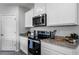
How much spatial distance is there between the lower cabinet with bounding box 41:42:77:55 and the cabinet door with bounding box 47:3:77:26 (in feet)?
1.96

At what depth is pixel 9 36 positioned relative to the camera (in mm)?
5051

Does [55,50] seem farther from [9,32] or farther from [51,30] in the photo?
[9,32]

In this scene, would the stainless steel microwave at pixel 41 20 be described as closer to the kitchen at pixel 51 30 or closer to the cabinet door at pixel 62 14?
the kitchen at pixel 51 30

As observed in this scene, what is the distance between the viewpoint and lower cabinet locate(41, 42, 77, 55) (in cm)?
164

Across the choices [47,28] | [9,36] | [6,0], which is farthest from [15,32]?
[6,0]

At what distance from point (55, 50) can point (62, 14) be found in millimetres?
838

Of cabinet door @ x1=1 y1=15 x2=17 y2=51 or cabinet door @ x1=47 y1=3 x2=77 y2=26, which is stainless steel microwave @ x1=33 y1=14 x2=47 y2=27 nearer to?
cabinet door @ x1=47 y1=3 x2=77 y2=26

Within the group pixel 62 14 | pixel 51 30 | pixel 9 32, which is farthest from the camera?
pixel 9 32

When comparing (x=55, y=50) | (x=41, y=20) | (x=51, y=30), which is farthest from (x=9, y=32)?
(x=55, y=50)

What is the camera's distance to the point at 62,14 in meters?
2.33

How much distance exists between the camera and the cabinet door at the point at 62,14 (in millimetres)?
2083

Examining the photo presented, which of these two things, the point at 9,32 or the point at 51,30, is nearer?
the point at 51,30

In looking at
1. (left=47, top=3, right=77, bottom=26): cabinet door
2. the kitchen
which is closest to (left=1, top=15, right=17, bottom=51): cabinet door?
the kitchen
